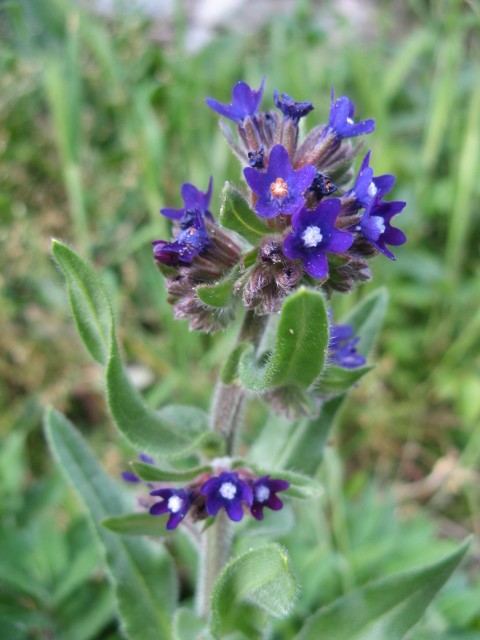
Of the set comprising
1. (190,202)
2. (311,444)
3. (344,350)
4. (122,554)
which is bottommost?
(122,554)

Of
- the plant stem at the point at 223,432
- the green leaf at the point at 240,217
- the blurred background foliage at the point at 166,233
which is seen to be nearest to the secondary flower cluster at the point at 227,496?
the plant stem at the point at 223,432

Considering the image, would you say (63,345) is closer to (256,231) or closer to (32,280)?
(32,280)

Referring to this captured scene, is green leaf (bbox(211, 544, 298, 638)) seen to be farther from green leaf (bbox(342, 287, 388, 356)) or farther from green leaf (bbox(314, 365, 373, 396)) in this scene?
green leaf (bbox(342, 287, 388, 356))

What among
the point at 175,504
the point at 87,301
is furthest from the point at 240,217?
the point at 175,504

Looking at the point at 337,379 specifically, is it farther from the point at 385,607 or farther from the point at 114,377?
the point at 385,607

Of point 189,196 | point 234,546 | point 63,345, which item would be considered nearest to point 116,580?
point 234,546

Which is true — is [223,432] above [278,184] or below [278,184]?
below

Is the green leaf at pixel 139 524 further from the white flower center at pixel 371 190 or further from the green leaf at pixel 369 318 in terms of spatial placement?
the white flower center at pixel 371 190
